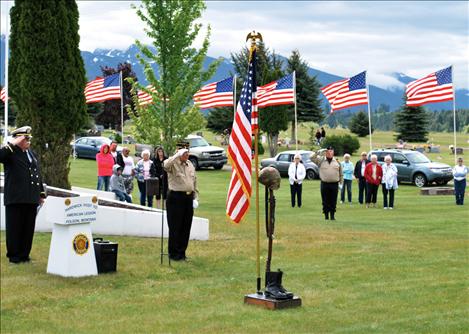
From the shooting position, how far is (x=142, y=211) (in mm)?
15820

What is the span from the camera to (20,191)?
11984mm

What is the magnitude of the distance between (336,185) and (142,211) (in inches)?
264

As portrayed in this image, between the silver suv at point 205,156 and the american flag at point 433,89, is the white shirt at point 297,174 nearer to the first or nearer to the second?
the american flag at point 433,89

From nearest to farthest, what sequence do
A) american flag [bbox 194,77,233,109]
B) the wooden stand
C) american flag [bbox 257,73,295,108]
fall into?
the wooden stand < american flag [bbox 194,77,233,109] < american flag [bbox 257,73,295,108]

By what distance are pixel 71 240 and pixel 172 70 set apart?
15.3m

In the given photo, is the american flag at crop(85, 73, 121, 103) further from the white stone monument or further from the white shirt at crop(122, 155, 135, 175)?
the white stone monument

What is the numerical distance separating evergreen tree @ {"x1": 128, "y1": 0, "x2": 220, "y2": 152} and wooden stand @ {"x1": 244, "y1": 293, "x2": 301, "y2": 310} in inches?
655

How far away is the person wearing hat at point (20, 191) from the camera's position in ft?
39.1

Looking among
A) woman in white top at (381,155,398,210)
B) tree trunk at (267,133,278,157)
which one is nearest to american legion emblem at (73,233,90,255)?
woman in white top at (381,155,398,210)

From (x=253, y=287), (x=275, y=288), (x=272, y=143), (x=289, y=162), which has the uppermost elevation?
(x=272, y=143)

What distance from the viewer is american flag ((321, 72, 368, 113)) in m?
30.2

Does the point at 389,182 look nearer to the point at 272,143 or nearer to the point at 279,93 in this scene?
the point at 279,93

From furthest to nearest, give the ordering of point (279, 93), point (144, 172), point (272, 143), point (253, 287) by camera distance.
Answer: point (272, 143)
point (279, 93)
point (144, 172)
point (253, 287)

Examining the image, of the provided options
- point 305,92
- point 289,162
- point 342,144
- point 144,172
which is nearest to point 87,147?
point 289,162
